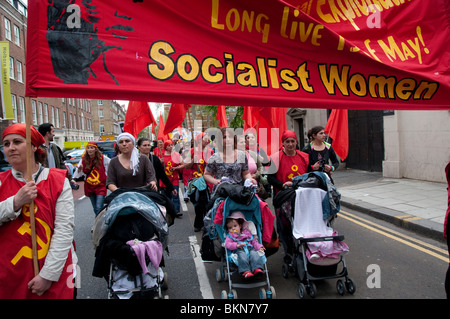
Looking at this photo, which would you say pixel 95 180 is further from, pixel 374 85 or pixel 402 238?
pixel 402 238

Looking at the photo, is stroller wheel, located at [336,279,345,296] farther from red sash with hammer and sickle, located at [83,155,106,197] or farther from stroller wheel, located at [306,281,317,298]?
red sash with hammer and sickle, located at [83,155,106,197]

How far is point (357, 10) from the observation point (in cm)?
288

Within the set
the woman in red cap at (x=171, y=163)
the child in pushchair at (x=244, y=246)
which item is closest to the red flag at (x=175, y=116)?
the woman in red cap at (x=171, y=163)

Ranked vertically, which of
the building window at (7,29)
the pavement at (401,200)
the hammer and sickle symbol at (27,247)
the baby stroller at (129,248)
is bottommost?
the pavement at (401,200)

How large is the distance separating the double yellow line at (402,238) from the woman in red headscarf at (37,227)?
493cm

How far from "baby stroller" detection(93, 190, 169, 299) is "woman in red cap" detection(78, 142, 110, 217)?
113 inches

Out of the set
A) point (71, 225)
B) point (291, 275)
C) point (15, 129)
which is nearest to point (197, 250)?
point (291, 275)

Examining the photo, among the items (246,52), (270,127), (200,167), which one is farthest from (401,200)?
(246,52)

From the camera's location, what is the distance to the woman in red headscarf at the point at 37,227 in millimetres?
2053

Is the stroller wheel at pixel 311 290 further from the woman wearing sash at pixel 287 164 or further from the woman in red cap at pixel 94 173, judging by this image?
the woman in red cap at pixel 94 173

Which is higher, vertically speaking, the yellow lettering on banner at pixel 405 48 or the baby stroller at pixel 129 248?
the yellow lettering on banner at pixel 405 48

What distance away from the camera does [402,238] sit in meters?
5.57

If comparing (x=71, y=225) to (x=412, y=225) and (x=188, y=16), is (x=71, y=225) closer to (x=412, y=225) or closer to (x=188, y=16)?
(x=188, y=16)

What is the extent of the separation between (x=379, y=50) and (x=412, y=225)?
4.39 metres
